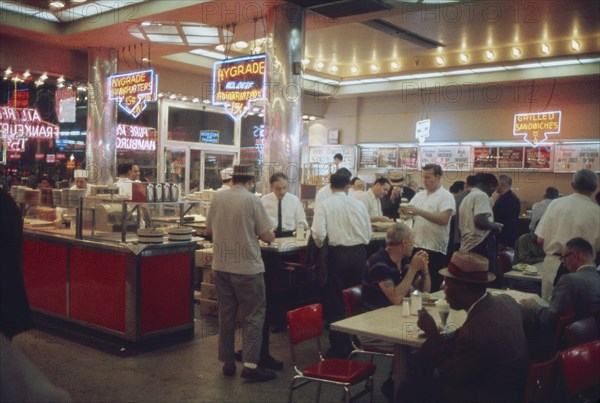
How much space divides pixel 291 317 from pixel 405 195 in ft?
28.7

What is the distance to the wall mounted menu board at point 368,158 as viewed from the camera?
54.6 feet

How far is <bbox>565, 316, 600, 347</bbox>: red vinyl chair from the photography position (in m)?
3.95

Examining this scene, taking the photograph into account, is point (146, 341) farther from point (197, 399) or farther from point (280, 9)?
point (280, 9)

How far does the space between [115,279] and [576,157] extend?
1094cm

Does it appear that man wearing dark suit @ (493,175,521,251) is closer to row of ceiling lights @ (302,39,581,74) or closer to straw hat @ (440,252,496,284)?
row of ceiling lights @ (302,39,581,74)

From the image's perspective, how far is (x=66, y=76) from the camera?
12.0m

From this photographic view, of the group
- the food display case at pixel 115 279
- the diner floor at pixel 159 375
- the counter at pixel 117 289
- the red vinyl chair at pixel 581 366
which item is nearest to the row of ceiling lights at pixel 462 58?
the food display case at pixel 115 279

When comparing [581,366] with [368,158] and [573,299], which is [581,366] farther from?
[368,158]

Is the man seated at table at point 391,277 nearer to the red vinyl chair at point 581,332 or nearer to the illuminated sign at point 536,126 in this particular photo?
the red vinyl chair at point 581,332

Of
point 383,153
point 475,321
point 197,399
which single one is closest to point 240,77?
point 197,399

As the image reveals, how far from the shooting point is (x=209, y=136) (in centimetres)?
1503

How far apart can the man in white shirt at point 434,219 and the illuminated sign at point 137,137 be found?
329 inches

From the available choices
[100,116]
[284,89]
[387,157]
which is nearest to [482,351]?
[284,89]

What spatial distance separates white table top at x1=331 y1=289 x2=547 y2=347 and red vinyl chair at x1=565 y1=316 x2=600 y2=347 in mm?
711
